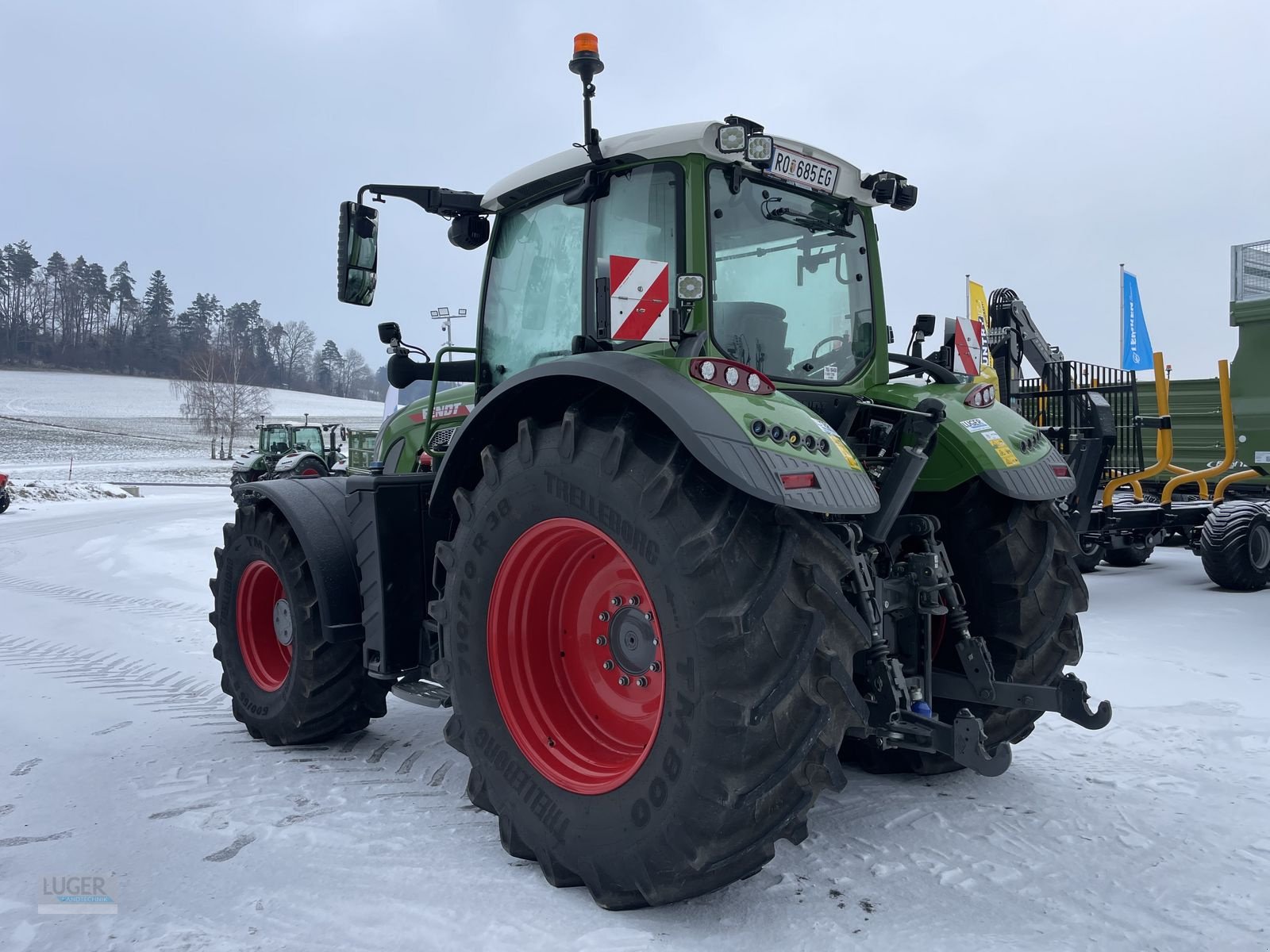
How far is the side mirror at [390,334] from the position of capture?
12.7 ft

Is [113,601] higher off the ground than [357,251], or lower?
lower

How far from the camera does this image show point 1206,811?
3148mm

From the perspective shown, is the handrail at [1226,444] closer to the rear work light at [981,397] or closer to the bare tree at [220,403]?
the rear work light at [981,397]

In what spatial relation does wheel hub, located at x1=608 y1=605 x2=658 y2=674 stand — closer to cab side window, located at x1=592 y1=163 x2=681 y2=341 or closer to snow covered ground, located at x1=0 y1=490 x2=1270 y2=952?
snow covered ground, located at x1=0 y1=490 x2=1270 y2=952

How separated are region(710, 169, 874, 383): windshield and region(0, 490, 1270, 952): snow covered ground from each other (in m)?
1.60

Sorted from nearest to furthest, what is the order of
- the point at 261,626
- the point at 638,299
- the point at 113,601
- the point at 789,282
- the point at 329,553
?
the point at 638,299 → the point at 789,282 → the point at 329,553 → the point at 261,626 → the point at 113,601

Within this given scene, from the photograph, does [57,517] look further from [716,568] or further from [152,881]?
[716,568]

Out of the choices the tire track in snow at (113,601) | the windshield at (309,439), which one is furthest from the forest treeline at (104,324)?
the tire track in snow at (113,601)

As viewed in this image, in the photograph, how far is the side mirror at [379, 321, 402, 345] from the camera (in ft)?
12.7

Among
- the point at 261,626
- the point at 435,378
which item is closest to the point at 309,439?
the point at 261,626

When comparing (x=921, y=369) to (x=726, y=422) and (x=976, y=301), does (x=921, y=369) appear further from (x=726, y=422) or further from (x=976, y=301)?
(x=976, y=301)

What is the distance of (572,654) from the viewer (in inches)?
120

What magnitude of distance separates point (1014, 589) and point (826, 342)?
1108 millimetres

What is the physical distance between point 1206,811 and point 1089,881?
0.83m
